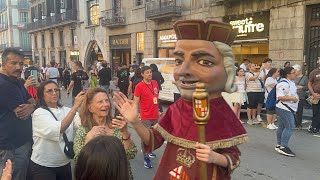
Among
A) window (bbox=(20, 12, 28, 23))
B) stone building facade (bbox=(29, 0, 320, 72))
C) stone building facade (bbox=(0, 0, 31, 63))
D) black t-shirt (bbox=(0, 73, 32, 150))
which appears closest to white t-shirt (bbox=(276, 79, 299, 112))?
black t-shirt (bbox=(0, 73, 32, 150))

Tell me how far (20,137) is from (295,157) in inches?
185

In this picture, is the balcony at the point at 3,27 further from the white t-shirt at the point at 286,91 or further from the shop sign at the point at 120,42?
the white t-shirt at the point at 286,91

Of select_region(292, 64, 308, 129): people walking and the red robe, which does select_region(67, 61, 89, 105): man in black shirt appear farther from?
the red robe

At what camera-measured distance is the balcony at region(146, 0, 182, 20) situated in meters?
17.6

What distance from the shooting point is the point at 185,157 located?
230 centimetres

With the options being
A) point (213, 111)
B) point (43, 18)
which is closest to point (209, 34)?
point (213, 111)

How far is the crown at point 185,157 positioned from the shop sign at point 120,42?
2049 cm

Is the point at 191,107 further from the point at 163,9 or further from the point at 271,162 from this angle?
the point at 163,9

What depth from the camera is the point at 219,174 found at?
7.44 ft

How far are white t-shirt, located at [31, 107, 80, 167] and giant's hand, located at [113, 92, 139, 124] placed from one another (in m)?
0.89

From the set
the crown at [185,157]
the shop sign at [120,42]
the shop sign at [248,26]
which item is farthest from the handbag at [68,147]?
the shop sign at [120,42]

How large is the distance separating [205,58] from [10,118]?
227 centimetres

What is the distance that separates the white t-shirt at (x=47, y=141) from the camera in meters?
3.04

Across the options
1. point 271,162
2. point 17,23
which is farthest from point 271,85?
point 17,23
